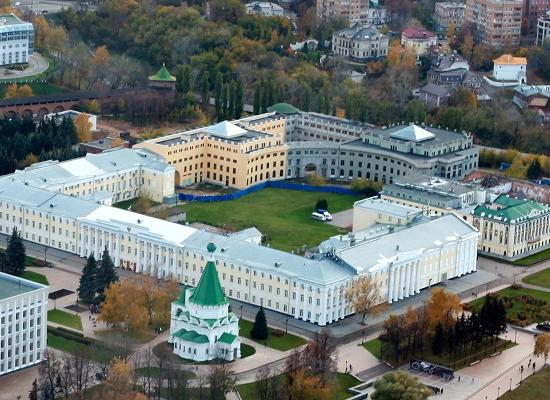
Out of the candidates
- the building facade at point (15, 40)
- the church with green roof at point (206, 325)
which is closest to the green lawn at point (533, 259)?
the church with green roof at point (206, 325)

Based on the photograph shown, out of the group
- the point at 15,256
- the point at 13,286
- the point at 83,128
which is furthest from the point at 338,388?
the point at 83,128

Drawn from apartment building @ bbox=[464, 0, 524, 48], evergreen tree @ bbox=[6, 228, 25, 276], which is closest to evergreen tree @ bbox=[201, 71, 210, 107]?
apartment building @ bbox=[464, 0, 524, 48]

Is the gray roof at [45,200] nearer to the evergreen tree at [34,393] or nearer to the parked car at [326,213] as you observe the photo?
the parked car at [326,213]

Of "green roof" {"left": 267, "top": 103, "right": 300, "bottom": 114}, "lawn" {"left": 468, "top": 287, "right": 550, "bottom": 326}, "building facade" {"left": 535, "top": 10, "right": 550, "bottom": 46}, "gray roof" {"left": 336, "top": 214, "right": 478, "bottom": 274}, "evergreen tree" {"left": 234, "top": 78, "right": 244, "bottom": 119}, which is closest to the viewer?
"lawn" {"left": 468, "top": 287, "right": 550, "bottom": 326}

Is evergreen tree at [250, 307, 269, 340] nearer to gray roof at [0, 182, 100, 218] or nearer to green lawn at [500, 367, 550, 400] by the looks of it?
green lawn at [500, 367, 550, 400]

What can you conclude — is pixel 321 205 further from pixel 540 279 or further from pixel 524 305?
pixel 524 305

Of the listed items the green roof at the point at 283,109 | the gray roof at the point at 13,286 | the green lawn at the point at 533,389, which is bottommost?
the green lawn at the point at 533,389

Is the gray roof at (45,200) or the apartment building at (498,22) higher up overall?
the apartment building at (498,22)
